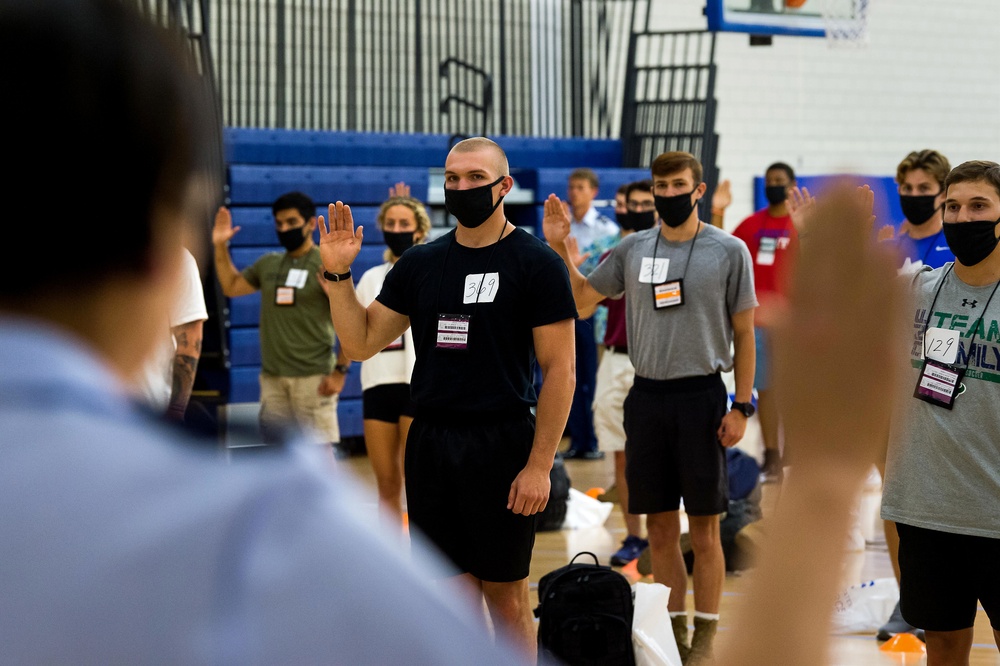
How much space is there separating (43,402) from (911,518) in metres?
3.27

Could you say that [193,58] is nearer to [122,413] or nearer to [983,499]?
[122,413]

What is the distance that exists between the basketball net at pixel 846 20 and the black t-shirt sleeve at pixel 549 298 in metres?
4.68

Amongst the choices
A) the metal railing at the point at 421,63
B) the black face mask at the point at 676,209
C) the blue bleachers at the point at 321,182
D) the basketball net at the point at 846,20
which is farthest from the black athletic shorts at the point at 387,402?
the metal railing at the point at 421,63

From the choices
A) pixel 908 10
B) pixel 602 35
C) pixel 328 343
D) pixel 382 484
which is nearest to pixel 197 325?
pixel 382 484

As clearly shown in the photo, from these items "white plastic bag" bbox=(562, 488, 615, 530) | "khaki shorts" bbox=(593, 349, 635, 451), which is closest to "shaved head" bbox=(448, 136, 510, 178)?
"khaki shorts" bbox=(593, 349, 635, 451)

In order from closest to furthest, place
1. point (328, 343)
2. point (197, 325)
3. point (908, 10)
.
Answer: point (197, 325) → point (328, 343) → point (908, 10)

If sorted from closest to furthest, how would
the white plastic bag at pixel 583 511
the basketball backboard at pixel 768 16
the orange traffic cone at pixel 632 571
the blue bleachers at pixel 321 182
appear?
1. the orange traffic cone at pixel 632 571
2. the white plastic bag at pixel 583 511
3. the basketball backboard at pixel 768 16
4. the blue bleachers at pixel 321 182

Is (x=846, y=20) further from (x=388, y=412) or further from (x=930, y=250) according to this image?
(x=388, y=412)

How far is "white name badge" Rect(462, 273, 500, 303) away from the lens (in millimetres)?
3916

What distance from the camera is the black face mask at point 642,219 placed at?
6.68m

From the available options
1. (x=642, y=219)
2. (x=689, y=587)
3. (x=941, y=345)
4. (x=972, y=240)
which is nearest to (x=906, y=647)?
(x=689, y=587)

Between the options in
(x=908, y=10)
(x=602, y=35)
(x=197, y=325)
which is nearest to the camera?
(x=197, y=325)

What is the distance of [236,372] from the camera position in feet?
30.8

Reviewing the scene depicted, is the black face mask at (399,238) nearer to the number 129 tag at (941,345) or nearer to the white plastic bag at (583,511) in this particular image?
the white plastic bag at (583,511)
